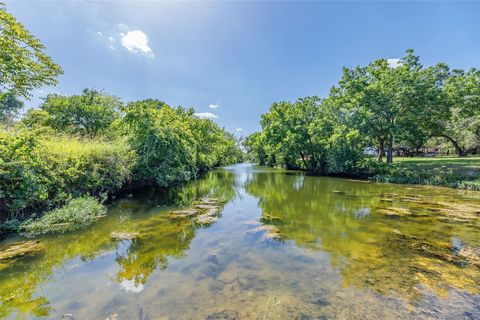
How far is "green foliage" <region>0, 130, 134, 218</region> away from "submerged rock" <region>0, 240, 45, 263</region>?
1.67 meters

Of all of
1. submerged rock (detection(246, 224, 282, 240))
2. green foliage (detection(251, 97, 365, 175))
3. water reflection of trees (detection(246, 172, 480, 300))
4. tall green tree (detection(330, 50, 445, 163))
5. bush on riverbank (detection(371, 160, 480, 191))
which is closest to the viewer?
water reflection of trees (detection(246, 172, 480, 300))

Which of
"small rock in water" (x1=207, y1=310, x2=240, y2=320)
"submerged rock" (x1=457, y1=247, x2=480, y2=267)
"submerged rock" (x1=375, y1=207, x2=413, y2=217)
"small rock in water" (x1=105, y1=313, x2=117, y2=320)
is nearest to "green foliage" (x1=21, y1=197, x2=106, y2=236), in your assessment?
"small rock in water" (x1=105, y1=313, x2=117, y2=320)

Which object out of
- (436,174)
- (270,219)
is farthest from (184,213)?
(436,174)

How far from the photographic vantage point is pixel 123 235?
7594 mm

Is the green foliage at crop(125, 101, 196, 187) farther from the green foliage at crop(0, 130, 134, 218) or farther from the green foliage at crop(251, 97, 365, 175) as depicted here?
the green foliage at crop(251, 97, 365, 175)

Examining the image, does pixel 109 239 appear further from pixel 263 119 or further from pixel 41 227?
pixel 263 119

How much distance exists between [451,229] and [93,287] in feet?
37.5

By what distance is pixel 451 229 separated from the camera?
7.84 metres

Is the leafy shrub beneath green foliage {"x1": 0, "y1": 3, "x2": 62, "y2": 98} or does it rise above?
beneath

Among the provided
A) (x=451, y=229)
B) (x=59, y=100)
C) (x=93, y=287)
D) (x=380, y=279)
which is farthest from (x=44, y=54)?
(x=59, y=100)

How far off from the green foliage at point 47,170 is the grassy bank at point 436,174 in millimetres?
23766

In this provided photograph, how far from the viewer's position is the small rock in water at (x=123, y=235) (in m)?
7.39

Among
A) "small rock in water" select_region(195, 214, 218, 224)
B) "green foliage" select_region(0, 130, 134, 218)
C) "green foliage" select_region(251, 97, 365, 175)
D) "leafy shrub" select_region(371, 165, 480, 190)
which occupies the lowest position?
"small rock in water" select_region(195, 214, 218, 224)

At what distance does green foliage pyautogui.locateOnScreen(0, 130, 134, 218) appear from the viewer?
7.42 m
